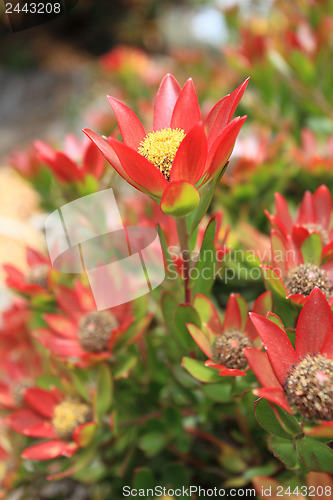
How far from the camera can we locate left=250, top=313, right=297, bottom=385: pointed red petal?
1.76ft

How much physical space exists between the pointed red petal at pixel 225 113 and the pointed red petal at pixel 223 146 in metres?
0.03

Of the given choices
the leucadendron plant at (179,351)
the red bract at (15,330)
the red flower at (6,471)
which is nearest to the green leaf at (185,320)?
the leucadendron plant at (179,351)

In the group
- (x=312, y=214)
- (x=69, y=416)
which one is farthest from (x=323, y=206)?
(x=69, y=416)

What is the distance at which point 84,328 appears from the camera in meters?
0.83

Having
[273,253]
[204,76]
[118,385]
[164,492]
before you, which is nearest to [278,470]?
[164,492]

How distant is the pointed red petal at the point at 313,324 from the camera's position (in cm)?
55

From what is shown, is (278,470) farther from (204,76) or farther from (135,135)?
(204,76)

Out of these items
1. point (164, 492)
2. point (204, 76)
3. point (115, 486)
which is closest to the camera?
point (164, 492)

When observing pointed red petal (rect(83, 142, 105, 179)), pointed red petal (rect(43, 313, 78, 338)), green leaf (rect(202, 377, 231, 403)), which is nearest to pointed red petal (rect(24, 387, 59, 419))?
pointed red petal (rect(43, 313, 78, 338))

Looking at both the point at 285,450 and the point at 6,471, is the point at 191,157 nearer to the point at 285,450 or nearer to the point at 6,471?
the point at 285,450

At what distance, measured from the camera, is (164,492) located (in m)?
0.81

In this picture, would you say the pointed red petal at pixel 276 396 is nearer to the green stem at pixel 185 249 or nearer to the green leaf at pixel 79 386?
the green stem at pixel 185 249

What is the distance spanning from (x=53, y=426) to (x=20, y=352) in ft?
1.02

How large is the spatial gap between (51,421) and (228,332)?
382mm
